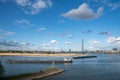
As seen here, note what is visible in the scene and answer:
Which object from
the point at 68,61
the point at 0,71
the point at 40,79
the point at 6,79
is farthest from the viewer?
the point at 68,61

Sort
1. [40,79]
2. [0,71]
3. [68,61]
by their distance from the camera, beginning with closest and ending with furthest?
[0,71]
[40,79]
[68,61]

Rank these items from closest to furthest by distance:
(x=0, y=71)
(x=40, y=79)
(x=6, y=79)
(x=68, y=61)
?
Answer: (x=6, y=79) < (x=0, y=71) < (x=40, y=79) < (x=68, y=61)

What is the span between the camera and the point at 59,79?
50.7 m

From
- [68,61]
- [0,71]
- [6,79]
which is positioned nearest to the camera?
[6,79]

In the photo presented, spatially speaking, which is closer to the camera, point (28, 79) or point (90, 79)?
point (28, 79)

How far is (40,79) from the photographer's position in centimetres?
4978

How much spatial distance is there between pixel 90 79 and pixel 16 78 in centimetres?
1800

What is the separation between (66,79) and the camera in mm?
50562

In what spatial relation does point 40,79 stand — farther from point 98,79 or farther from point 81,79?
point 98,79

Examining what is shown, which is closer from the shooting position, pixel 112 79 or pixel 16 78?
pixel 16 78

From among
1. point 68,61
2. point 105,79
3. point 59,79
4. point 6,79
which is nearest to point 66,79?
point 59,79

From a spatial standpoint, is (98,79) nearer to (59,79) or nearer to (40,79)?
(59,79)

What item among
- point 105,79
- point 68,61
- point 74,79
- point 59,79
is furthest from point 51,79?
point 68,61

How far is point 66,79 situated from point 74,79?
192cm
